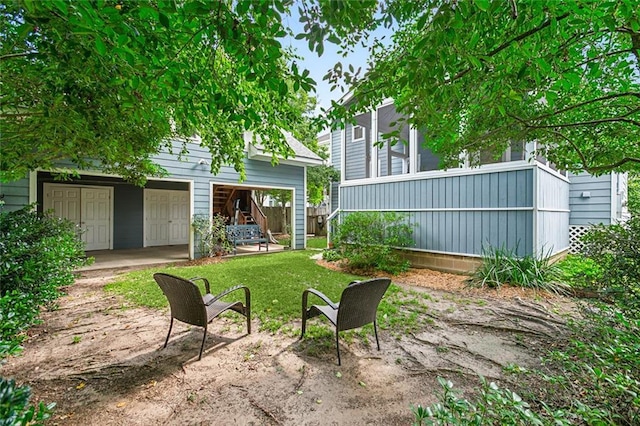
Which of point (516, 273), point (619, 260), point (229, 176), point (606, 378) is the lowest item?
point (516, 273)

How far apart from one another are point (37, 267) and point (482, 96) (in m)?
4.82

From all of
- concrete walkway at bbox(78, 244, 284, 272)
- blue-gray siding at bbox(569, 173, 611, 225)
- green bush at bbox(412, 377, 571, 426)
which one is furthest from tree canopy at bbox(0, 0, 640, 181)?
blue-gray siding at bbox(569, 173, 611, 225)

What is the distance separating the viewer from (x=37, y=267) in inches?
119

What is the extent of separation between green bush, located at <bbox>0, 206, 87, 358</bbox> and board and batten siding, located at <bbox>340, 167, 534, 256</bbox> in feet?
22.4

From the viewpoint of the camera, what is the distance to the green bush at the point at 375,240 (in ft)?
22.4

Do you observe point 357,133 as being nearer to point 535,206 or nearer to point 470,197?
point 470,197

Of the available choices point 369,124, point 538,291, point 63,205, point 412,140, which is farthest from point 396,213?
point 63,205

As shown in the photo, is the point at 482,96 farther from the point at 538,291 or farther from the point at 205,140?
the point at 538,291

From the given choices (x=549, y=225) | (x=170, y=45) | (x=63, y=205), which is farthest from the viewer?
(x=63, y=205)

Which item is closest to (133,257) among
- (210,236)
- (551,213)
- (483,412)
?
(210,236)

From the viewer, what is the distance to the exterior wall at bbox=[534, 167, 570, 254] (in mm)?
5582

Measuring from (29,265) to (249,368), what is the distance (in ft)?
8.10

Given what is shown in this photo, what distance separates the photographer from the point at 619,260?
8.58 ft

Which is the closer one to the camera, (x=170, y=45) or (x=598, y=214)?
(x=170, y=45)
